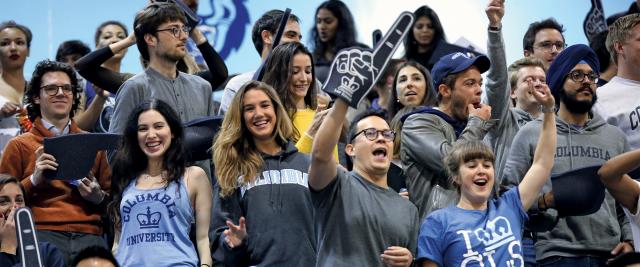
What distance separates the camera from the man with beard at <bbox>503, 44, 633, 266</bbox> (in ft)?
20.2

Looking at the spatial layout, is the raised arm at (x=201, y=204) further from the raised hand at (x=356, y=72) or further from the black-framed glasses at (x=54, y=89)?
the raised hand at (x=356, y=72)

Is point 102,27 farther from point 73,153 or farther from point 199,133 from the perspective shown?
point 73,153

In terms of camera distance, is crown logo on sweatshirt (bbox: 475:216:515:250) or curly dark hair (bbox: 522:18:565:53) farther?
curly dark hair (bbox: 522:18:565:53)

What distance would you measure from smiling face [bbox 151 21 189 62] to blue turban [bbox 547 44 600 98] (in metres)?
2.04

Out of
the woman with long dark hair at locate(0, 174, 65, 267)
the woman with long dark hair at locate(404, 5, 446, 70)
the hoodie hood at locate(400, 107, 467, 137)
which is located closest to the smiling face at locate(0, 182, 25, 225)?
the woman with long dark hair at locate(0, 174, 65, 267)

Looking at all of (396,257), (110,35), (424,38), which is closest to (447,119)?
(396,257)

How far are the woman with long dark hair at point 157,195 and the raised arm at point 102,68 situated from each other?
3.10 feet

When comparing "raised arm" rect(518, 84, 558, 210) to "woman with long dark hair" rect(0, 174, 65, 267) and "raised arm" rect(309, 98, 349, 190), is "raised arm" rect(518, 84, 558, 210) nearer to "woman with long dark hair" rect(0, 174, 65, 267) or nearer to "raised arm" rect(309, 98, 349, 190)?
"raised arm" rect(309, 98, 349, 190)

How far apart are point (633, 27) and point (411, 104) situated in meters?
1.36

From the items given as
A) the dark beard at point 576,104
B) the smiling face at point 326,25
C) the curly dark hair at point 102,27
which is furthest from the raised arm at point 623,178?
the curly dark hair at point 102,27

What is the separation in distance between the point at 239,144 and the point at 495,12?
5.02 ft

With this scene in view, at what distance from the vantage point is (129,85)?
6859 millimetres

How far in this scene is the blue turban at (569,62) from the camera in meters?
6.57

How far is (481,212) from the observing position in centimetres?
566
